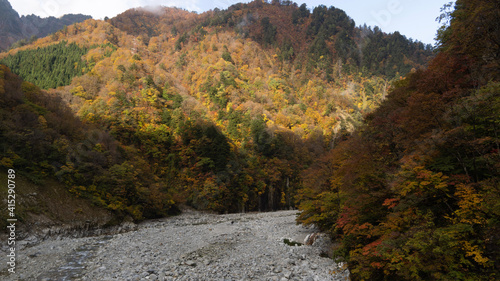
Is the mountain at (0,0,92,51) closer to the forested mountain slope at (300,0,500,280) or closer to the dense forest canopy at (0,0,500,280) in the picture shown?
the dense forest canopy at (0,0,500,280)

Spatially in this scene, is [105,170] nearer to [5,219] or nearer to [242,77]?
[5,219]

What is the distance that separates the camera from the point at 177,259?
15.0 m

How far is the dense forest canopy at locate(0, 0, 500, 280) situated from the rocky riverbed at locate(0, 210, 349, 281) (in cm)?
242

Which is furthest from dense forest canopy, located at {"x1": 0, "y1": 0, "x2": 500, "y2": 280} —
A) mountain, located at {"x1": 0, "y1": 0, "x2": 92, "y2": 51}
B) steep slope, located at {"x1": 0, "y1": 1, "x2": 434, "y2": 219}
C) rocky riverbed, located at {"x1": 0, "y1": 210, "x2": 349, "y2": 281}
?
mountain, located at {"x1": 0, "y1": 0, "x2": 92, "y2": 51}

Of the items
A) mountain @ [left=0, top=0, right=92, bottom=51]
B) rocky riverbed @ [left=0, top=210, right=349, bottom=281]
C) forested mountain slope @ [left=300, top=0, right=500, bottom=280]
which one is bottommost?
rocky riverbed @ [left=0, top=210, right=349, bottom=281]

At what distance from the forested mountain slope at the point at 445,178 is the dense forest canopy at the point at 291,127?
62 millimetres

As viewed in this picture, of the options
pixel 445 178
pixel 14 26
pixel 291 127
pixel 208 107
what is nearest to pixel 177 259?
pixel 445 178

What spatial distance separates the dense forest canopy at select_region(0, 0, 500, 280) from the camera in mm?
7938

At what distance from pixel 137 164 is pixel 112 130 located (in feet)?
48.1

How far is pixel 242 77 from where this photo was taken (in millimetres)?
93500

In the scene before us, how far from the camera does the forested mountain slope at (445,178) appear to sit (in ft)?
22.3

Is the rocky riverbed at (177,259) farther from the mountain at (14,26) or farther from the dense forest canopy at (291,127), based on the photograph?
the mountain at (14,26)

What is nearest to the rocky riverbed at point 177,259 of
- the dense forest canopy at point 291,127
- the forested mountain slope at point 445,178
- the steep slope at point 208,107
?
the dense forest canopy at point 291,127

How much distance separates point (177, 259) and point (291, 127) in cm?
6834
